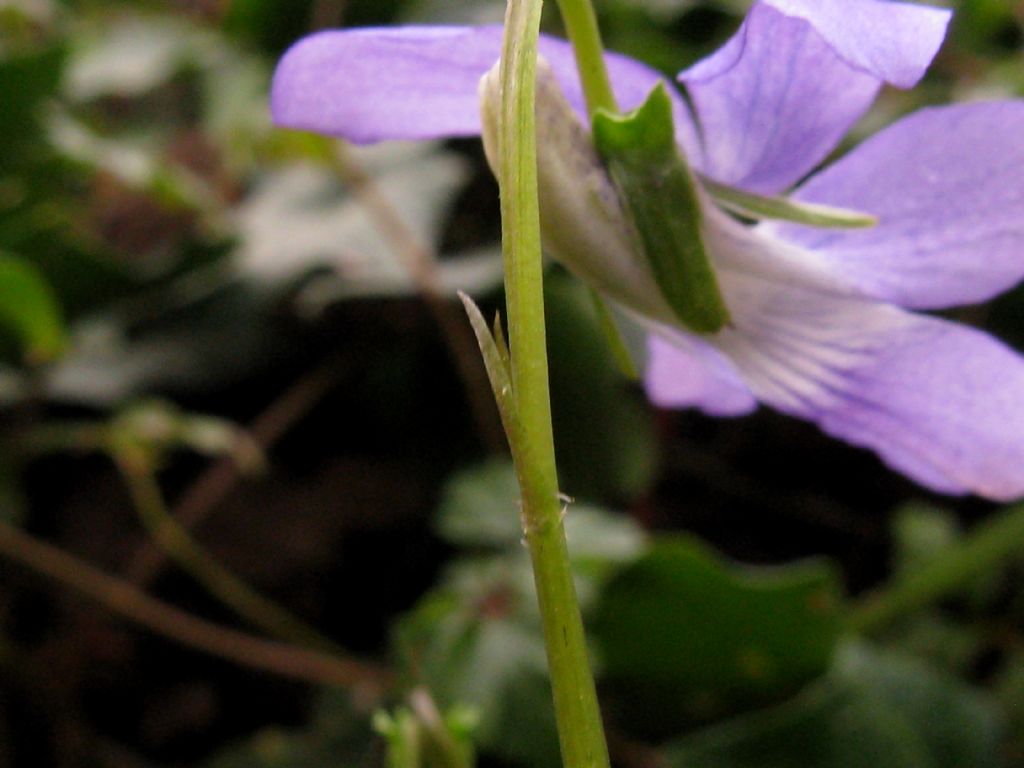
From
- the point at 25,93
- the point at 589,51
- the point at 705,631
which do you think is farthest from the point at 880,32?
the point at 25,93

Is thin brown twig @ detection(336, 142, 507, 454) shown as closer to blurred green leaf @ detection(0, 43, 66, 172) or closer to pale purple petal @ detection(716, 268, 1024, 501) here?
blurred green leaf @ detection(0, 43, 66, 172)

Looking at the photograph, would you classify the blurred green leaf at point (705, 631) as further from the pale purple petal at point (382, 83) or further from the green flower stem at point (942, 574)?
the pale purple petal at point (382, 83)

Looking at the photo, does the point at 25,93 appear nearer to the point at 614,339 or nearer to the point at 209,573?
the point at 209,573

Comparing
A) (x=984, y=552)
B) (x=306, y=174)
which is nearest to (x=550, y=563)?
(x=984, y=552)

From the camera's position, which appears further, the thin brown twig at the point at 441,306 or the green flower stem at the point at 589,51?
the thin brown twig at the point at 441,306

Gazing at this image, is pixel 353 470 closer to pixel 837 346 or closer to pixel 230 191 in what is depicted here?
pixel 230 191

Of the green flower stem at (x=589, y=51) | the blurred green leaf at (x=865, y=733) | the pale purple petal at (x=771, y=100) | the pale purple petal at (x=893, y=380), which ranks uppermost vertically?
the green flower stem at (x=589, y=51)

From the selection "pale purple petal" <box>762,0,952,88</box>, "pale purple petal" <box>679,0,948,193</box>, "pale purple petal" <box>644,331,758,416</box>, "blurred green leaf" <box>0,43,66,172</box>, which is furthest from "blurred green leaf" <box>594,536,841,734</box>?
"blurred green leaf" <box>0,43,66,172</box>

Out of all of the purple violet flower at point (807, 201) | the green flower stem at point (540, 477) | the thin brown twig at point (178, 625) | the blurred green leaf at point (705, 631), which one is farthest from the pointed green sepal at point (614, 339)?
the thin brown twig at point (178, 625)
